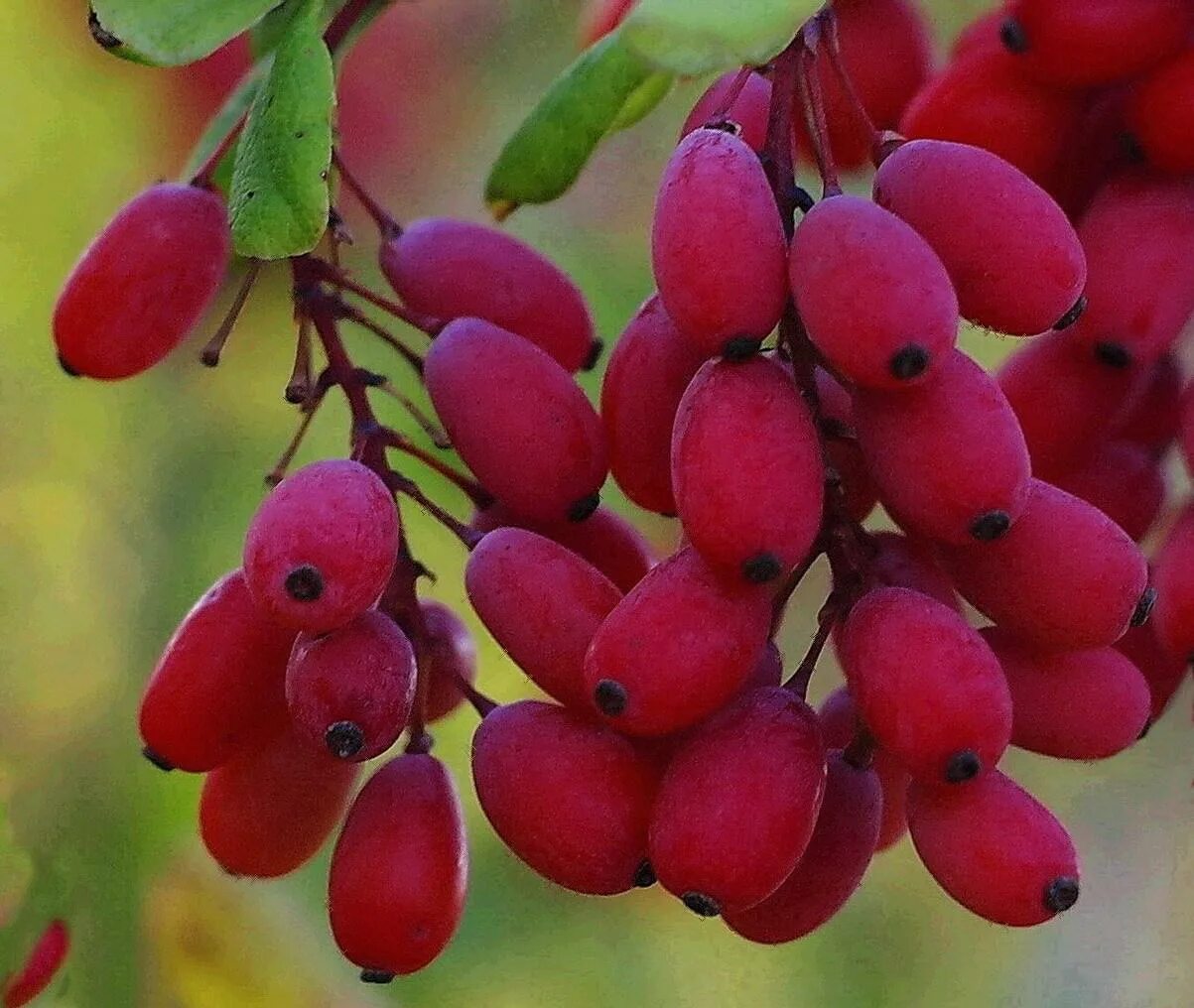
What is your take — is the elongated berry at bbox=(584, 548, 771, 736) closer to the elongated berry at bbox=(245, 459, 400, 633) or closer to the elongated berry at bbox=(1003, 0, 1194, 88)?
the elongated berry at bbox=(245, 459, 400, 633)

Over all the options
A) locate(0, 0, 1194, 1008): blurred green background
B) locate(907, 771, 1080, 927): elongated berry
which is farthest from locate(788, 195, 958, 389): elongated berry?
locate(0, 0, 1194, 1008): blurred green background

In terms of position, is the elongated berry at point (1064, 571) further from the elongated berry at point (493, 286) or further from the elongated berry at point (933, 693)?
the elongated berry at point (493, 286)

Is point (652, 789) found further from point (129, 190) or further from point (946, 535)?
point (129, 190)

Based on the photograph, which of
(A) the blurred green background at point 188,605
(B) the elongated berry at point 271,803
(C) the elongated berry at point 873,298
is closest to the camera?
(C) the elongated berry at point 873,298

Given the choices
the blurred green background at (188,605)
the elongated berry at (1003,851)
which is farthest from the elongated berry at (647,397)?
the blurred green background at (188,605)

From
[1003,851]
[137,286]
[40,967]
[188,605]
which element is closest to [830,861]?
[1003,851]

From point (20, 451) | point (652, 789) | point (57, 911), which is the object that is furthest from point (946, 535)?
point (20, 451)
